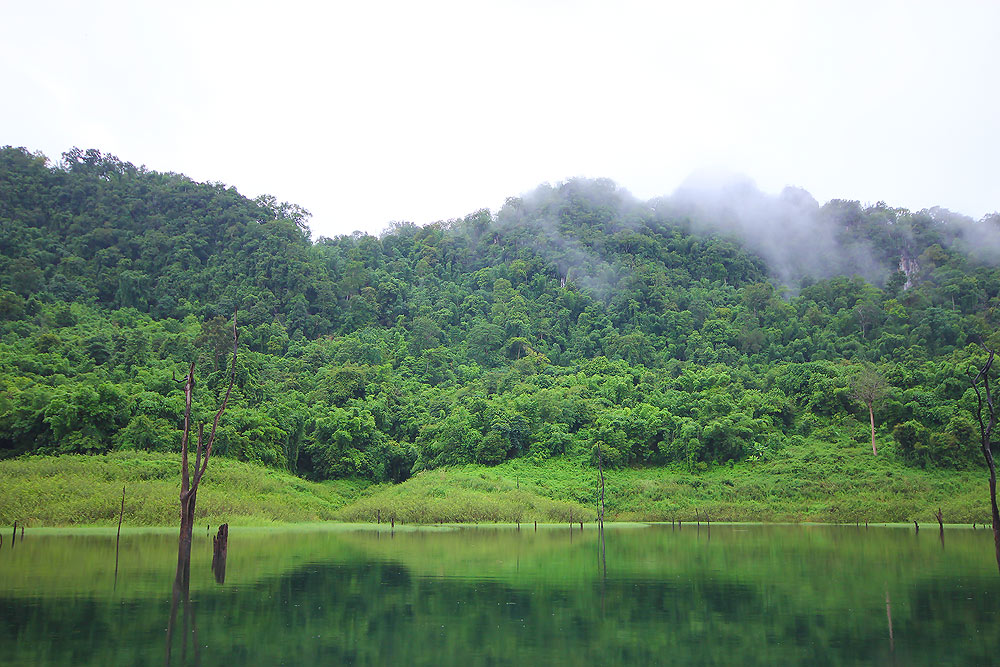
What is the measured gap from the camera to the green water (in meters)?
11.3

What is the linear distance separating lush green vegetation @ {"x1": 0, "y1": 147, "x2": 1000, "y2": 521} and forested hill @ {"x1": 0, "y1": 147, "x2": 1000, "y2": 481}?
0.28m

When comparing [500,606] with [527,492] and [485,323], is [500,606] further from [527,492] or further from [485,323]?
[485,323]

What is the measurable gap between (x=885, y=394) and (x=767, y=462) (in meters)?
10.4

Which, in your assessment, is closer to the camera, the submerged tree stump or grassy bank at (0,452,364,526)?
the submerged tree stump

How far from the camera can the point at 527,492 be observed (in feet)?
158

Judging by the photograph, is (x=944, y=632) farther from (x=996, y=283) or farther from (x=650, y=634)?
(x=996, y=283)

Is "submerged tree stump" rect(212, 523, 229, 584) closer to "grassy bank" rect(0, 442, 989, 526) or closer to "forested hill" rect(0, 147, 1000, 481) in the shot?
"grassy bank" rect(0, 442, 989, 526)

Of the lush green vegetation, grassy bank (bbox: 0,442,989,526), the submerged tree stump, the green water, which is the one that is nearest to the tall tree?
the lush green vegetation

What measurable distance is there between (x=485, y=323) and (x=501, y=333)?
7.75ft

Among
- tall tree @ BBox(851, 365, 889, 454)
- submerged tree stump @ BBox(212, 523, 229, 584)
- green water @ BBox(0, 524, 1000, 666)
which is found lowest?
green water @ BBox(0, 524, 1000, 666)

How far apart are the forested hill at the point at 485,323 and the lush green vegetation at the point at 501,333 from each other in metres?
0.28

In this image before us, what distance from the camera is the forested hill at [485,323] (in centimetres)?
5434

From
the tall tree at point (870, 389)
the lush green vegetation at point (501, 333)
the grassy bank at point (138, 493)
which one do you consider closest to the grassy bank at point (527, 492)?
the grassy bank at point (138, 493)

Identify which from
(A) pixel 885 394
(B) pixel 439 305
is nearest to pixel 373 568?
(A) pixel 885 394
